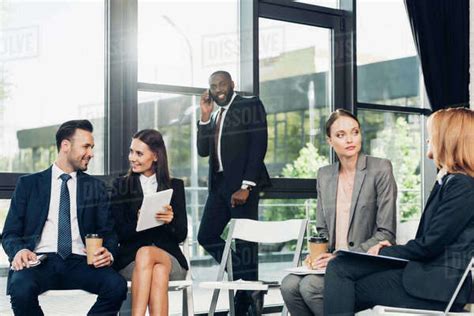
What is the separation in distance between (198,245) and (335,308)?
2100 mm

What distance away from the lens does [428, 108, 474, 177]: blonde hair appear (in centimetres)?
321

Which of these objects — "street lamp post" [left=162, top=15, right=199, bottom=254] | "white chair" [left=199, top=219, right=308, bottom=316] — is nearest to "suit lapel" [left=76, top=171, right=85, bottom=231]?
"white chair" [left=199, top=219, right=308, bottom=316]

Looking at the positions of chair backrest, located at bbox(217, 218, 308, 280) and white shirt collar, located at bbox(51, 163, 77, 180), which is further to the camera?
chair backrest, located at bbox(217, 218, 308, 280)

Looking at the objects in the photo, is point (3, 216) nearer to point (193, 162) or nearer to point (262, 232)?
point (193, 162)

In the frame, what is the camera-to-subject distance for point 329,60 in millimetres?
5992

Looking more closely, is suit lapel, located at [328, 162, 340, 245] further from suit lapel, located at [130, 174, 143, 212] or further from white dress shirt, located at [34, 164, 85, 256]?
white dress shirt, located at [34, 164, 85, 256]

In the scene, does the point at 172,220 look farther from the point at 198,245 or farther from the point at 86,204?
the point at 198,245

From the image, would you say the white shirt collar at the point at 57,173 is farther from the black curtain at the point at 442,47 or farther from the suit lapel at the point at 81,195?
the black curtain at the point at 442,47

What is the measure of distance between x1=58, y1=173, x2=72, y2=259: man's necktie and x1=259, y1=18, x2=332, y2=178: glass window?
1.89 metres

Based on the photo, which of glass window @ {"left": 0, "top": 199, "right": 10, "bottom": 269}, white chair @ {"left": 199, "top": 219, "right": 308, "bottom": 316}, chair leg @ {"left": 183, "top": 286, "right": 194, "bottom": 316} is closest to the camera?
chair leg @ {"left": 183, "top": 286, "right": 194, "bottom": 316}

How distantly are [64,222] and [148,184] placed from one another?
547mm

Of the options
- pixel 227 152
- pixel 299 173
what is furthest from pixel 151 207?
pixel 299 173

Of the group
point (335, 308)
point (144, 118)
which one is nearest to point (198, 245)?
point (144, 118)

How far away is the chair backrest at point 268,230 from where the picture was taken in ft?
14.2
